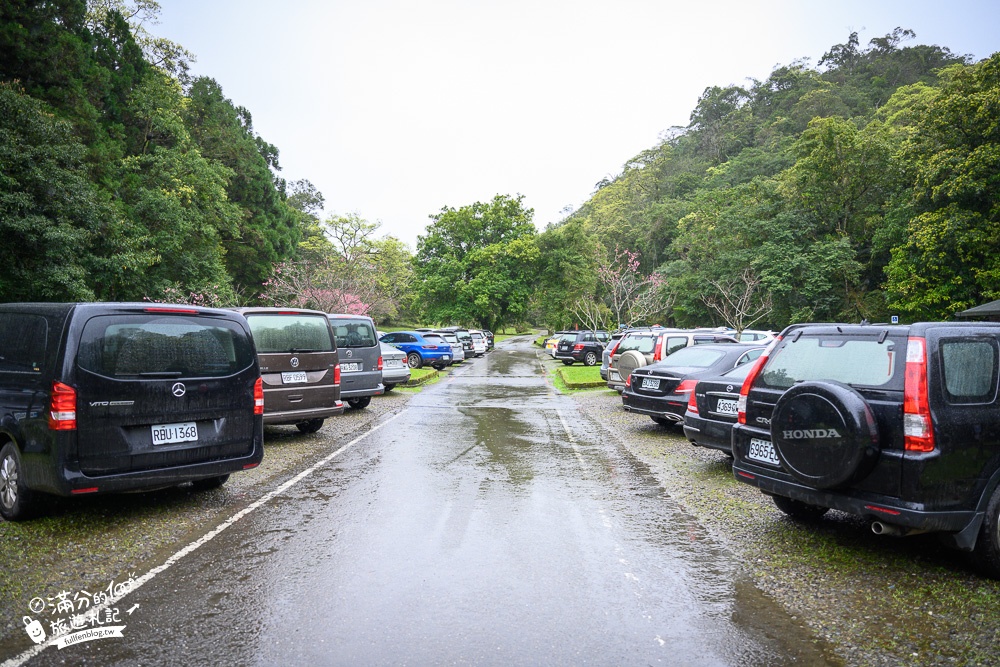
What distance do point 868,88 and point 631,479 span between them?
253ft

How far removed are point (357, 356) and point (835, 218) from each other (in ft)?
121

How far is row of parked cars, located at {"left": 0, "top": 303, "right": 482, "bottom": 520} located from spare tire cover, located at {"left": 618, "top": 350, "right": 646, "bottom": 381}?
760cm

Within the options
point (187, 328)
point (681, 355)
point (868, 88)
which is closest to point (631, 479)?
point (681, 355)

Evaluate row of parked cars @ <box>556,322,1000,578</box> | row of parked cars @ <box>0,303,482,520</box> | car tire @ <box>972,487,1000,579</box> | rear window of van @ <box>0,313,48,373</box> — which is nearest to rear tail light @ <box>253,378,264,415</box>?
row of parked cars @ <box>0,303,482,520</box>

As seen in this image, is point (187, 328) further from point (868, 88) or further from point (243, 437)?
point (868, 88)

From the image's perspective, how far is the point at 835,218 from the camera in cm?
3934

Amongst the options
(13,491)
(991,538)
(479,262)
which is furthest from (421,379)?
(479,262)

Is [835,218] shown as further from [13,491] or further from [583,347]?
[13,491]

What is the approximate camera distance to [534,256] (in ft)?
175

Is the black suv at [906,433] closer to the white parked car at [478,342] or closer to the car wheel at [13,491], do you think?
the car wheel at [13,491]

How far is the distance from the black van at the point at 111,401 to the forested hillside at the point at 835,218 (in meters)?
29.6

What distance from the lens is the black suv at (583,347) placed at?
29562 mm

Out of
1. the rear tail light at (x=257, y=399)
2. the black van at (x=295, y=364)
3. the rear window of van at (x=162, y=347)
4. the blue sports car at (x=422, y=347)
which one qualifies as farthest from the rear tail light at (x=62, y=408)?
the blue sports car at (x=422, y=347)

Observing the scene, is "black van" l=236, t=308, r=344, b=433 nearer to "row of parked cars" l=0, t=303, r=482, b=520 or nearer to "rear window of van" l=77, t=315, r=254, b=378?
"row of parked cars" l=0, t=303, r=482, b=520
